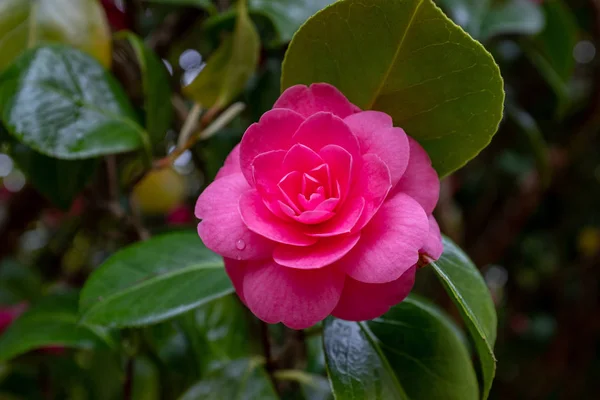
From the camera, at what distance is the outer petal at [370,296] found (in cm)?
34

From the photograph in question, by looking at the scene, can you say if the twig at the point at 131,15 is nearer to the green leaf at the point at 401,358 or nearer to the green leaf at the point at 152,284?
the green leaf at the point at 152,284

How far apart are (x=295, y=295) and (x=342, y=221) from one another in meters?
0.05

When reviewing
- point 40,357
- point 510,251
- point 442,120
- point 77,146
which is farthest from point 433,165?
point 510,251

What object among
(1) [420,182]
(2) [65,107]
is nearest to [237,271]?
(1) [420,182]

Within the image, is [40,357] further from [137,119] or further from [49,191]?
[137,119]

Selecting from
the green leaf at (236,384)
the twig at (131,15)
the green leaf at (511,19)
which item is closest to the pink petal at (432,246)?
the green leaf at (236,384)

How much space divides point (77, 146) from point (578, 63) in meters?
1.68

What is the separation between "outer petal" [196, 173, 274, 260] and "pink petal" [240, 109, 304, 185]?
2 centimetres

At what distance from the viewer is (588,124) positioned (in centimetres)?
126

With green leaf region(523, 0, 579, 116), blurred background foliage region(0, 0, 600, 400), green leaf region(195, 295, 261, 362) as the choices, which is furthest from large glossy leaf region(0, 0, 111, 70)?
green leaf region(523, 0, 579, 116)

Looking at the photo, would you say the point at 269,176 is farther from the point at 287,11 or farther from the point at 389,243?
the point at 287,11

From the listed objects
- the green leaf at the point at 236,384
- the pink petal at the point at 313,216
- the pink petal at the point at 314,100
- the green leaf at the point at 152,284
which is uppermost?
the pink petal at the point at 314,100

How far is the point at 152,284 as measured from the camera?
479mm

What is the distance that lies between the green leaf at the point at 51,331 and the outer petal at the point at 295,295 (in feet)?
0.96
